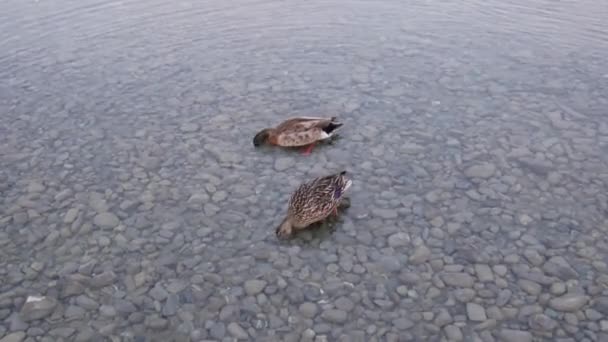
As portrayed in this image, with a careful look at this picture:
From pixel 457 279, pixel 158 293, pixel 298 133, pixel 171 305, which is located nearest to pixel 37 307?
pixel 158 293

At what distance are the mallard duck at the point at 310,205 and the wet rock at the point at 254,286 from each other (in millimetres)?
801

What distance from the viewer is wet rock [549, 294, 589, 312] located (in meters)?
6.11

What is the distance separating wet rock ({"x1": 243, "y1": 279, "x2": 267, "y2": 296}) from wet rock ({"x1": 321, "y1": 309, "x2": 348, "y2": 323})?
2.64 ft

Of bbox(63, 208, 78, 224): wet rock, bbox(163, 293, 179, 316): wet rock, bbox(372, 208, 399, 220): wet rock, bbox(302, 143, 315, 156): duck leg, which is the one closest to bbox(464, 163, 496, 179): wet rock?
bbox(372, 208, 399, 220): wet rock

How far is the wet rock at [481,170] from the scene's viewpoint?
8406 millimetres

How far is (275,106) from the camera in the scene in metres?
10.7

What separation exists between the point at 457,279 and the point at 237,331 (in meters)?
2.51

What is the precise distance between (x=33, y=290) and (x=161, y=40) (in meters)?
8.65

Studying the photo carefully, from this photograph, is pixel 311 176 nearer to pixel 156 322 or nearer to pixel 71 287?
pixel 156 322

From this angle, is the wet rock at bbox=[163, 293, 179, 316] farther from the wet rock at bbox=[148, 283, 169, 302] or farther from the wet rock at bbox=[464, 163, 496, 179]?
the wet rock at bbox=[464, 163, 496, 179]

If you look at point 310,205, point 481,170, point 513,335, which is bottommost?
point 513,335

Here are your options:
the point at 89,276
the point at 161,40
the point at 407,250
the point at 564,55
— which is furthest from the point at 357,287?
the point at 161,40

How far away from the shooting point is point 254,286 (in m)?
6.62

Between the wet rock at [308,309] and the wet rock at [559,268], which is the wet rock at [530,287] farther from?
the wet rock at [308,309]
